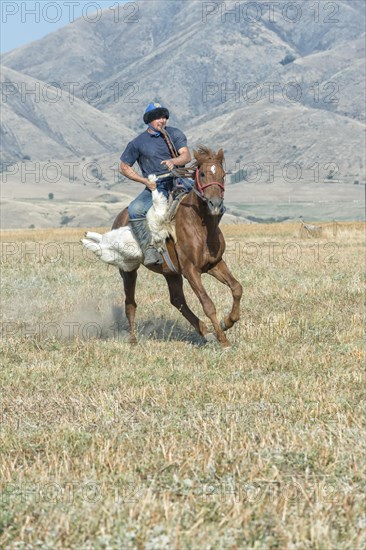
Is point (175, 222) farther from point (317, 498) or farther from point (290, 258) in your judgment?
point (290, 258)

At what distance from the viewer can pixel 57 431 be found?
6055 mm

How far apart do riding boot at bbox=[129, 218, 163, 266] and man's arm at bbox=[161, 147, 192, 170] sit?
915 millimetres

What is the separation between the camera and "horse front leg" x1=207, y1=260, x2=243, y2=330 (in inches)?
400

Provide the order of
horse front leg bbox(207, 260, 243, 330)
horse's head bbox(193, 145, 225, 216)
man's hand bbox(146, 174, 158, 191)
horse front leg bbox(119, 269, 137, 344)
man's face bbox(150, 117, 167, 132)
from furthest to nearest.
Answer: horse front leg bbox(119, 269, 137, 344)
man's face bbox(150, 117, 167, 132)
man's hand bbox(146, 174, 158, 191)
horse front leg bbox(207, 260, 243, 330)
horse's head bbox(193, 145, 225, 216)

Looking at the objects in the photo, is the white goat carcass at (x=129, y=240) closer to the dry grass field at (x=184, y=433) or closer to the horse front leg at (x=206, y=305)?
the horse front leg at (x=206, y=305)

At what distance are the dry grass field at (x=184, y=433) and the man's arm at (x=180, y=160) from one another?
2376 millimetres

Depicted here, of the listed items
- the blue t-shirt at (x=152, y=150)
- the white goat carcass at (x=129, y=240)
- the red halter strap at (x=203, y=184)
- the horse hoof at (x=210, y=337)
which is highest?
the blue t-shirt at (x=152, y=150)

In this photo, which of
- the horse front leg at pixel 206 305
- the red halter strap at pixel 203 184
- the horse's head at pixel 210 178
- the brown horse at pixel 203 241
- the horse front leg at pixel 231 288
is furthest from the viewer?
the horse front leg at pixel 231 288

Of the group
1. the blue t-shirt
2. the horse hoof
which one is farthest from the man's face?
the horse hoof

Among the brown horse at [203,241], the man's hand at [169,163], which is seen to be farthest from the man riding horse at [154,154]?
the brown horse at [203,241]

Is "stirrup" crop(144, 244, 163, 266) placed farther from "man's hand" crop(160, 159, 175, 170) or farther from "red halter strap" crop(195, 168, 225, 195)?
"red halter strap" crop(195, 168, 225, 195)

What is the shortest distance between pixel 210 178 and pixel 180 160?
4.13 ft

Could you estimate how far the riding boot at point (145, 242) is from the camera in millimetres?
10906

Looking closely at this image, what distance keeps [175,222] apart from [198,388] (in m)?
3.35
